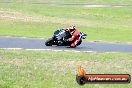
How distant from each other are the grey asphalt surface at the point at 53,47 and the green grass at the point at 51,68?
387 cm

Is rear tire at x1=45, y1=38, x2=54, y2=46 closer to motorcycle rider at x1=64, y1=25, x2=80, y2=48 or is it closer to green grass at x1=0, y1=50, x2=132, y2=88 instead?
motorcycle rider at x1=64, y1=25, x2=80, y2=48

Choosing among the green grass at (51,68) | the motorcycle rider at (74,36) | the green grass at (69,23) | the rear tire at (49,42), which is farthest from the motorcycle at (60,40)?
the green grass at (69,23)

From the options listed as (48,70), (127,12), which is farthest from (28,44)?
(127,12)

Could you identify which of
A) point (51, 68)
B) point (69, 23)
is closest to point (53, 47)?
point (51, 68)

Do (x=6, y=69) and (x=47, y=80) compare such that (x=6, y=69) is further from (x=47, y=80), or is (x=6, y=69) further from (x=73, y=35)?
(x=73, y=35)

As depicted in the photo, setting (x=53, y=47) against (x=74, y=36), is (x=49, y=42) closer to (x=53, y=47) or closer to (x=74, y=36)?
(x=53, y=47)

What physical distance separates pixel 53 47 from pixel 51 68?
9055 mm

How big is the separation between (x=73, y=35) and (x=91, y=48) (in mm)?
1377

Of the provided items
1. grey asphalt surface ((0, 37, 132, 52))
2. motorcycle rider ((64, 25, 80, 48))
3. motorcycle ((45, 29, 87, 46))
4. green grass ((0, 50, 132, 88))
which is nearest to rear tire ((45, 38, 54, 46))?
motorcycle ((45, 29, 87, 46))

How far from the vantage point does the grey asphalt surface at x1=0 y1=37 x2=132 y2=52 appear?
2488cm

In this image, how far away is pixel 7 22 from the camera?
134 ft

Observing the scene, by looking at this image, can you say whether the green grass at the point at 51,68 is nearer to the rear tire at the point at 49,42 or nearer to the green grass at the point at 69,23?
the rear tire at the point at 49,42

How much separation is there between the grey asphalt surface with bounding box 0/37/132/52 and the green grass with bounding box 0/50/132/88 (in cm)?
387

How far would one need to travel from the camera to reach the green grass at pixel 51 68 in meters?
12.6
